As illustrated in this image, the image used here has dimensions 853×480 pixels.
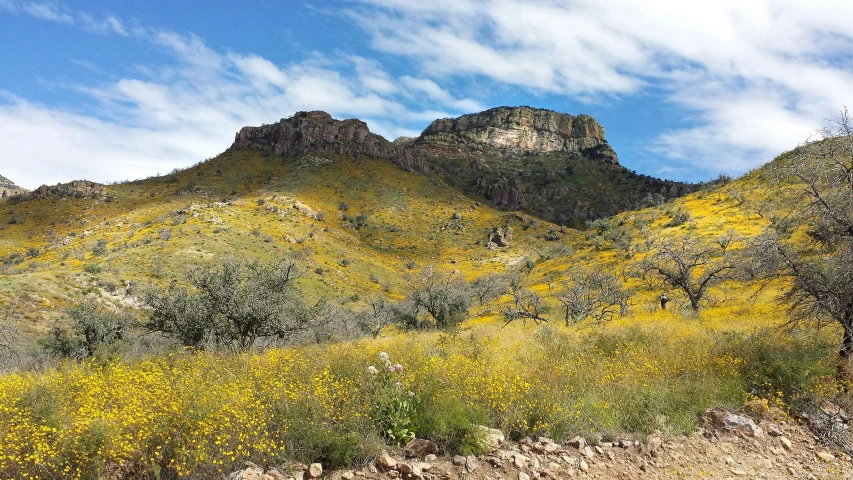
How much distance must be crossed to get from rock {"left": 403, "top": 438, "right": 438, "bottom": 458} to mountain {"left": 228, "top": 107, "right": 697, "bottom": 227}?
276 feet

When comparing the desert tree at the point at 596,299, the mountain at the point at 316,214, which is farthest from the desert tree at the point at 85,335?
the desert tree at the point at 596,299

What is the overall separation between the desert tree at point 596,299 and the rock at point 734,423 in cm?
1272

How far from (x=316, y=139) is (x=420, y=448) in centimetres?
11038

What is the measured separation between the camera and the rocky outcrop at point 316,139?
107 m

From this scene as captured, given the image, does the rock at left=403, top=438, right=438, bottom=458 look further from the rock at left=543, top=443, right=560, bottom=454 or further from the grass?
the rock at left=543, top=443, right=560, bottom=454

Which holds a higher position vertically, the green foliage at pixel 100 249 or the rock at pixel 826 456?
the green foliage at pixel 100 249

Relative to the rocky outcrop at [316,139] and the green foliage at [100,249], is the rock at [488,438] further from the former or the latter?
the rocky outcrop at [316,139]

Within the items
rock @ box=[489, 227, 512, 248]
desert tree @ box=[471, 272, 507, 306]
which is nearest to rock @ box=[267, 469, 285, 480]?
desert tree @ box=[471, 272, 507, 306]

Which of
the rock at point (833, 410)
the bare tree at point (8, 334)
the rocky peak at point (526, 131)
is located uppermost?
the rocky peak at point (526, 131)

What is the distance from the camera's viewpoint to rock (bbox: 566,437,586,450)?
18.9 feet

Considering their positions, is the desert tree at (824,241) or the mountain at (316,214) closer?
the desert tree at (824,241)

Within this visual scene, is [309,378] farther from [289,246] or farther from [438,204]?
[438,204]

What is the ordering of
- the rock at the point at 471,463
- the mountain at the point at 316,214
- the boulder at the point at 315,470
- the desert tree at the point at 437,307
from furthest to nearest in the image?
the mountain at the point at 316,214 < the desert tree at the point at 437,307 < the rock at the point at 471,463 < the boulder at the point at 315,470

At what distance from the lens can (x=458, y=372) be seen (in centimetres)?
737
